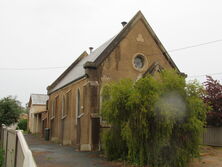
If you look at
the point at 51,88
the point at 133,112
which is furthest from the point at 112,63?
the point at 51,88

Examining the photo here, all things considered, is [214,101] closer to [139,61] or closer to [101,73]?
[139,61]

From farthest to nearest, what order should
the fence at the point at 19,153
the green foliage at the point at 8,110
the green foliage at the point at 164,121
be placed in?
the green foliage at the point at 8,110 → the green foliage at the point at 164,121 → the fence at the point at 19,153

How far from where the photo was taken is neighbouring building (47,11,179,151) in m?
19.8

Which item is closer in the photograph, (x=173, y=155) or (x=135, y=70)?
(x=173, y=155)

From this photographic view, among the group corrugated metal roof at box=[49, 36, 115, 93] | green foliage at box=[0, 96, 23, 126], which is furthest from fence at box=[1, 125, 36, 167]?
green foliage at box=[0, 96, 23, 126]

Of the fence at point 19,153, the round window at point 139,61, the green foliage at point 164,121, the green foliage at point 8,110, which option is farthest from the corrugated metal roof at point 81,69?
the fence at point 19,153

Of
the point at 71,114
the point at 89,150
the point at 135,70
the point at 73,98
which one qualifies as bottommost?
the point at 89,150

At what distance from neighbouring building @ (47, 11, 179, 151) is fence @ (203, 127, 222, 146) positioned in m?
7.21

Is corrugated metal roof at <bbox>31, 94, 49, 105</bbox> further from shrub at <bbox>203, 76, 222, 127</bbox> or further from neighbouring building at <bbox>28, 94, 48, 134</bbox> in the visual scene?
shrub at <bbox>203, 76, 222, 127</bbox>

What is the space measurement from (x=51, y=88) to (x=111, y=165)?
2240 centimetres

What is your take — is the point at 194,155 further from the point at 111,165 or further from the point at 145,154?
the point at 111,165

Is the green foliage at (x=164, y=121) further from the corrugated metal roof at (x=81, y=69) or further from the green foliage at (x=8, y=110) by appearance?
the green foliage at (x=8, y=110)

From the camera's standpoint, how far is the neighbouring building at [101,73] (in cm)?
1978

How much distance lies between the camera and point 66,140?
25.0 m
